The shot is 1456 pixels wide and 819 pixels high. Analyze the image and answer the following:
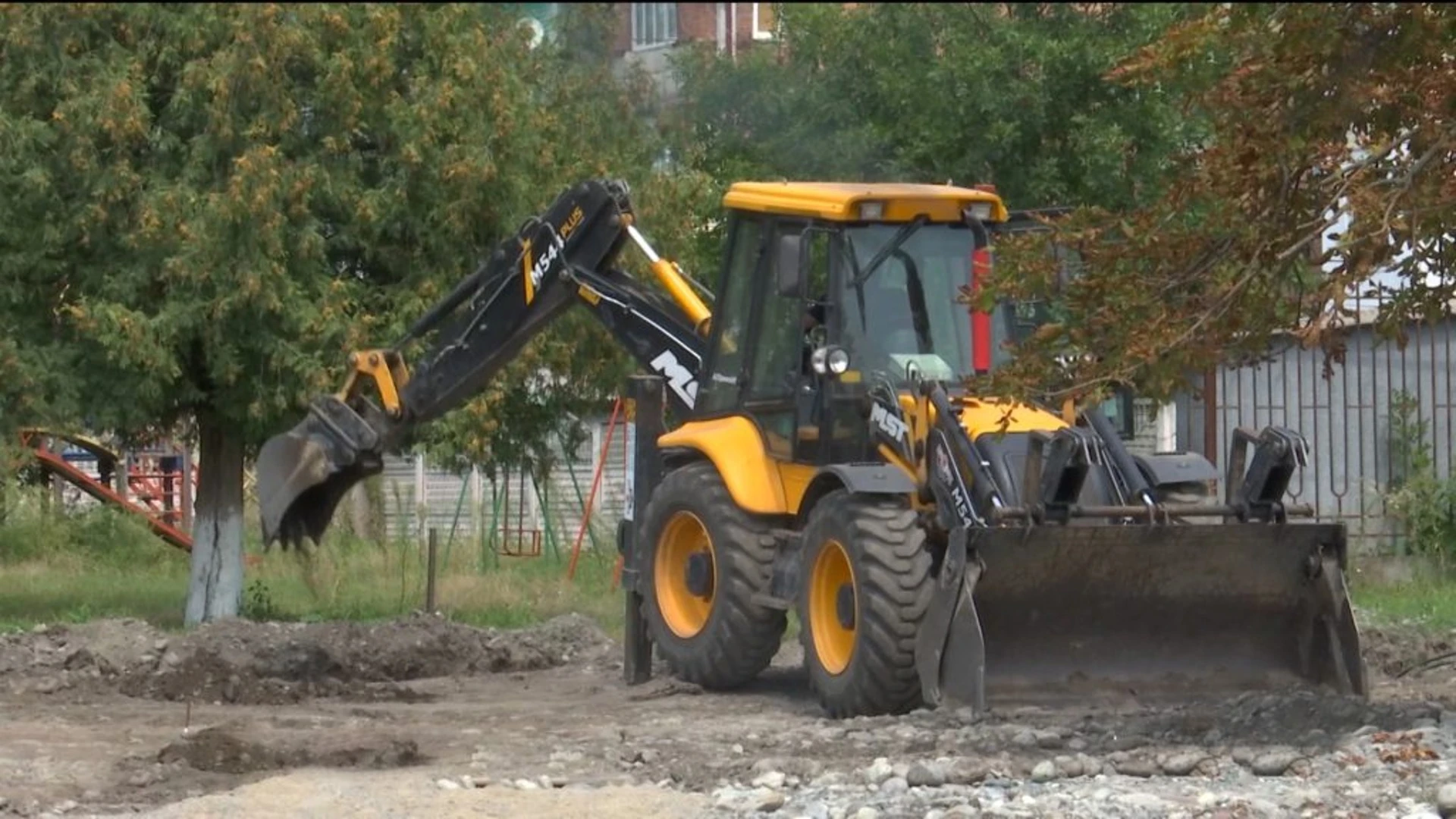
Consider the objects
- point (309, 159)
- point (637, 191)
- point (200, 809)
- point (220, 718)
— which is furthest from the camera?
point (637, 191)

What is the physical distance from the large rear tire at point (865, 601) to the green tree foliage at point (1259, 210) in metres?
2.07

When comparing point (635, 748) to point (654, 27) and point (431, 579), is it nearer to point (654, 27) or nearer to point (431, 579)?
point (654, 27)

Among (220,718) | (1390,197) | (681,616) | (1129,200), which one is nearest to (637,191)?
(1129,200)

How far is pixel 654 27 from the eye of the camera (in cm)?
1059

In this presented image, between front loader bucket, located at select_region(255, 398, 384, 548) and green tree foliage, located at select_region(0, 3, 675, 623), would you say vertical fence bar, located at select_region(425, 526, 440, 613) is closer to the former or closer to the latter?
green tree foliage, located at select_region(0, 3, 675, 623)

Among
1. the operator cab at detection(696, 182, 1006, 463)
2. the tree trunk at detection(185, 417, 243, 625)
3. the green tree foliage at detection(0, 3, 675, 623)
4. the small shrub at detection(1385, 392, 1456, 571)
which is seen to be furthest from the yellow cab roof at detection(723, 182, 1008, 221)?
the small shrub at detection(1385, 392, 1456, 571)

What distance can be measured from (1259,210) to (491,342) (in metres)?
6.08

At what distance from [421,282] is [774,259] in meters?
4.64

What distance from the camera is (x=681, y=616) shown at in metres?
13.8

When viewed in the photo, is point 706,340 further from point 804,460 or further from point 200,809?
point 200,809

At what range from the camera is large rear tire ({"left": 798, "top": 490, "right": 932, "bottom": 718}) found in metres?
11.5

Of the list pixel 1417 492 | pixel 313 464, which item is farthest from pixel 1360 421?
pixel 313 464

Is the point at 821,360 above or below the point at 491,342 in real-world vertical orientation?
below

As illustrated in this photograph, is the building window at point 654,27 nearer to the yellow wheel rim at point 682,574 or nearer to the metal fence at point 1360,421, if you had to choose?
the yellow wheel rim at point 682,574
